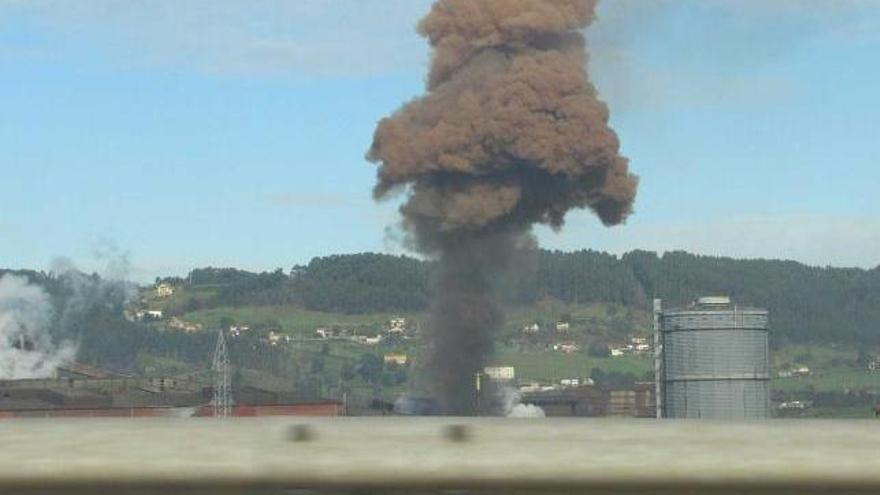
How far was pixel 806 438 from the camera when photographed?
7.41 meters

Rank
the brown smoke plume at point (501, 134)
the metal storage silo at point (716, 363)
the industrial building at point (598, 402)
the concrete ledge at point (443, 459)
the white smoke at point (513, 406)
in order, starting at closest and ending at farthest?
1. the concrete ledge at point (443, 459)
2. the brown smoke plume at point (501, 134)
3. the metal storage silo at point (716, 363)
4. the white smoke at point (513, 406)
5. the industrial building at point (598, 402)

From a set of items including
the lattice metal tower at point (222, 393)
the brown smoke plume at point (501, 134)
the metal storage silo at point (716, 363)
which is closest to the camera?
the brown smoke plume at point (501, 134)

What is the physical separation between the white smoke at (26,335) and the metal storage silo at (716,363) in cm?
6608

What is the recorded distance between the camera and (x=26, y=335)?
464 feet

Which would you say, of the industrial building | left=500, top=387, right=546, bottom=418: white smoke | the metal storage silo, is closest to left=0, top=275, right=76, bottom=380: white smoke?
the industrial building

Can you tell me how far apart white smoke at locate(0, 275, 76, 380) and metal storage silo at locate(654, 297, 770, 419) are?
6608 cm

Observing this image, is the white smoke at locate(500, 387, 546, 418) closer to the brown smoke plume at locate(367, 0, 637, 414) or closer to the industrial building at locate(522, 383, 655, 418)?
the brown smoke plume at locate(367, 0, 637, 414)

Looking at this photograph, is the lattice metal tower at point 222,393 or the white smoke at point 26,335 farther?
the white smoke at point 26,335

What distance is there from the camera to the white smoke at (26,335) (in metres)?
127

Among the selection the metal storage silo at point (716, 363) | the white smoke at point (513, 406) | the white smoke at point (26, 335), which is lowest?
the white smoke at point (513, 406)

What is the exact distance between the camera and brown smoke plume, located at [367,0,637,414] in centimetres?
6431

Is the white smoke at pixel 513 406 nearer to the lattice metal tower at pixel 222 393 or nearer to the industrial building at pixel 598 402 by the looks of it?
the industrial building at pixel 598 402

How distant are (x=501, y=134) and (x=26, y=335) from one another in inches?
3503

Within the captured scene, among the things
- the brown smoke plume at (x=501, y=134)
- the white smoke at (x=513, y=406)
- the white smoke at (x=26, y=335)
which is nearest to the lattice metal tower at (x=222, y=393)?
the brown smoke plume at (x=501, y=134)
